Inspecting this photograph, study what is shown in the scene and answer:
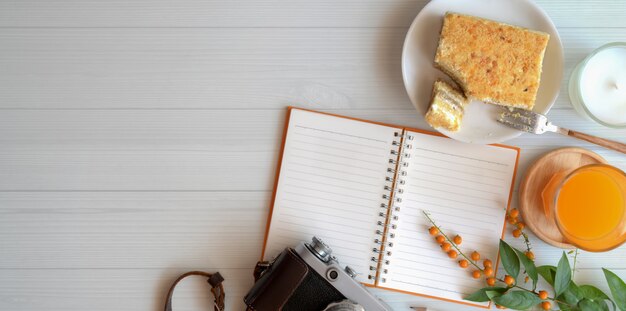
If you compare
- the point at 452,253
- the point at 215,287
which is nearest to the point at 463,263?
the point at 452,253

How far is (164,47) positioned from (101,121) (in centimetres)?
20

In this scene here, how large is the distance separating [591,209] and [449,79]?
0.36m

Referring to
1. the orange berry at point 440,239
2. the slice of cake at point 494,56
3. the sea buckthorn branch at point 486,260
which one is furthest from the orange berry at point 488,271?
the slice of cake at point 494,56

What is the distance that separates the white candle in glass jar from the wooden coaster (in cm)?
8

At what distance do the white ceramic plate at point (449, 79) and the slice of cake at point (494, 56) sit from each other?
34mm

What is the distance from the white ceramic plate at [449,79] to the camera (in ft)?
3.59

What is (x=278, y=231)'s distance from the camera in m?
1.17

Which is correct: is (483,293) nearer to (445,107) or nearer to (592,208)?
(592,208)

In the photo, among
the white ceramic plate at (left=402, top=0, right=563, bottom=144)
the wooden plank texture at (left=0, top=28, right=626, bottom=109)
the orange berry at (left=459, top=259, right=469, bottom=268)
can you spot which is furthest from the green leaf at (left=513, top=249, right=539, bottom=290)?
the wooden plank texture at (left=0, top=28, right=626, bottom=109)

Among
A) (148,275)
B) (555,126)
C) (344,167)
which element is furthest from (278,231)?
(555,126)

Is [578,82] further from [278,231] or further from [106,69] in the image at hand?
[106,69]

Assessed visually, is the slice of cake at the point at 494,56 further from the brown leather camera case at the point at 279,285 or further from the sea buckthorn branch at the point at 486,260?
the brown leather camera case at the point at 279,285

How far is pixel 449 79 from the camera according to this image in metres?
1.13

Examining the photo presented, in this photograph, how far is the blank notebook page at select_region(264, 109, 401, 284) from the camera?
116 cm
